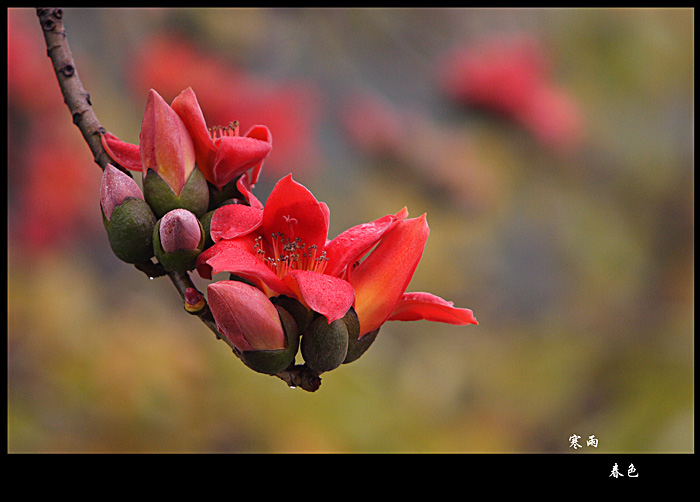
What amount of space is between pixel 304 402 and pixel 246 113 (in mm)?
483

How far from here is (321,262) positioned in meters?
0.25

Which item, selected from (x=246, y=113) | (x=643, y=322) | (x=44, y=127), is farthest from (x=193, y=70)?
(x=643, y=322)

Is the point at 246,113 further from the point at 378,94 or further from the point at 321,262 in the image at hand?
the point at 321,262

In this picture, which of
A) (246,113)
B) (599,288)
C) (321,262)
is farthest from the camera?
(599,288)

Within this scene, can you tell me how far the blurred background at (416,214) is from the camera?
956mm

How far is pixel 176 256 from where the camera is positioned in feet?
0.77

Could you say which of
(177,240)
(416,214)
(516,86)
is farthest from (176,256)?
(516,86)

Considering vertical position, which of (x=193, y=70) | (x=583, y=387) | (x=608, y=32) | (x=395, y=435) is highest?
(x=608, y=32)

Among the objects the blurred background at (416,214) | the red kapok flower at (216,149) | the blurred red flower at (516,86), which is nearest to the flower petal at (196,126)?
the red kapok flower at (216,149)

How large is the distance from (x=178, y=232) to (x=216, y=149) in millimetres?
51

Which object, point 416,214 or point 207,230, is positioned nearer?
point 207,230

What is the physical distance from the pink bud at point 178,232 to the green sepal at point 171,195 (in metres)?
0.02

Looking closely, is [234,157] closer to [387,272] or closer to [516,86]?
[387,272]

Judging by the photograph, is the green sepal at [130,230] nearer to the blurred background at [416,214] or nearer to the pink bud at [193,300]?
the pink bud at [193,300]
